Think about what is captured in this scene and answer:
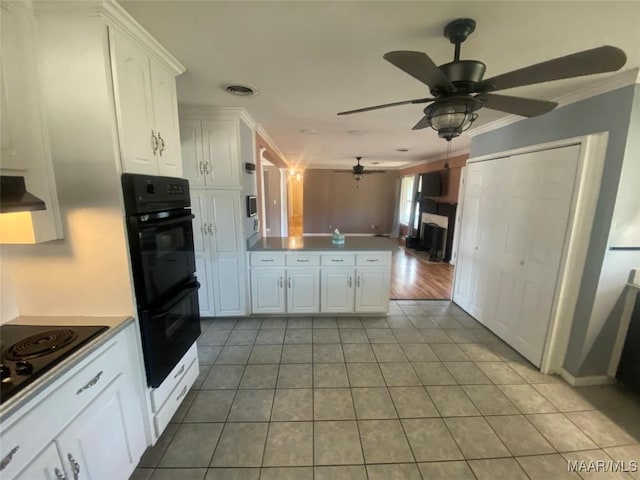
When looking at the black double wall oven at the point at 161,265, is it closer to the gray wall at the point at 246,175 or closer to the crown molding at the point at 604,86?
the gray wall at the point at 246,175

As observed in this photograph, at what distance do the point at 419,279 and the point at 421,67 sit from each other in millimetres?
4207

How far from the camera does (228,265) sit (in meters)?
3.09

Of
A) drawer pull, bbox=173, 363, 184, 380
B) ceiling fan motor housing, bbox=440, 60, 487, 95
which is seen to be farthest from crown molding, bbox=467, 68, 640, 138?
drawer pull, bbox=173, 363, 184, 380

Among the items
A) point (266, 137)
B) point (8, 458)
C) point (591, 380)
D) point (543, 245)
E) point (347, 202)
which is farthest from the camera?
point (347, 202)

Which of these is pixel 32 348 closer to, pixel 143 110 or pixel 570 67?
pixel 143 110

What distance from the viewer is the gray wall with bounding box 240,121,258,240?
292 cm

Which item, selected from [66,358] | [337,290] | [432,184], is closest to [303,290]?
[337,290]

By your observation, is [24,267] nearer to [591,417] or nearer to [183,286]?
[183,286]

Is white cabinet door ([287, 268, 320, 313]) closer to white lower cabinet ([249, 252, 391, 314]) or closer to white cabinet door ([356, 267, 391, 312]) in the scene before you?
white lower cabinet ([249, 252, 391, 314])

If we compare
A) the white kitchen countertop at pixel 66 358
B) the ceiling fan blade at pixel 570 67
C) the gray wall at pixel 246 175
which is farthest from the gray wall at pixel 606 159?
the white kitchen countertop at pixel 66 358

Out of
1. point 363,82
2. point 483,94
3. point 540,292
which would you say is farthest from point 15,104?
point 540,292

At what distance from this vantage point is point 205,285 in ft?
10.3

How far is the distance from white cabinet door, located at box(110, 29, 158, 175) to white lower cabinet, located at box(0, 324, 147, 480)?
91cm

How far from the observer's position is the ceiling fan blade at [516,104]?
4.27ft
